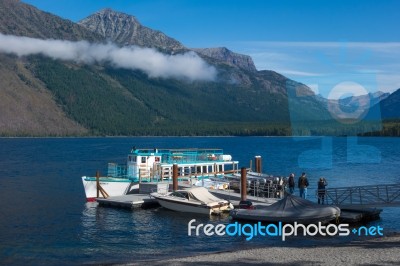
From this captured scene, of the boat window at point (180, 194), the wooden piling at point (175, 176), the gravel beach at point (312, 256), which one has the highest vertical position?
the wooden piling at point (175, 176)

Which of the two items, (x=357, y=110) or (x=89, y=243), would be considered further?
(x=357, y=110)

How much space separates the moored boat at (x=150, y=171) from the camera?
50.9 meters

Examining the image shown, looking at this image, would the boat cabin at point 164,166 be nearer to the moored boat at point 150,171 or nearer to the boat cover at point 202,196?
the moored boat at point 150,171

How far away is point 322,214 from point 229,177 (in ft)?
69.6

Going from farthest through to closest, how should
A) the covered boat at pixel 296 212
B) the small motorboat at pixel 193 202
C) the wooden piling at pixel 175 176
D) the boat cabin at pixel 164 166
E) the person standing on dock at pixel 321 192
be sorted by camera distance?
the boat cabin at pixel 164 166
the wooden piling at pixel 175 176
the small motorboat at pixel 193 202
the person standing on dock at pixel 321 192
the covered boat at pixel 296 212

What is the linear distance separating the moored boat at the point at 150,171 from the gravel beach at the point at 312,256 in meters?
23.2

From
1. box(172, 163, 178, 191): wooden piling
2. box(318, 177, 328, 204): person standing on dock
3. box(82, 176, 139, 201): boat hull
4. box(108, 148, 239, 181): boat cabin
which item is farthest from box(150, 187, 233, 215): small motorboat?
box(108, 148, 239, 181): boat cabin

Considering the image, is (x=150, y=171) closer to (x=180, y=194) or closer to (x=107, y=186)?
(x=107, y=186)

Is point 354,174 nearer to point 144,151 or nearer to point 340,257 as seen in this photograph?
point 144,151

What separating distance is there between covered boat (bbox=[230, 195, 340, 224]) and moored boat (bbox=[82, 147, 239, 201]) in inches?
570

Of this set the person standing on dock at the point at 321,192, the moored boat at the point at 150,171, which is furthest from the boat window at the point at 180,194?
the person standing on dock at the point at 321,192

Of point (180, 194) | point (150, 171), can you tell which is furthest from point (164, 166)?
point (180, 194)

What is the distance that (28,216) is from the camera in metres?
43.1

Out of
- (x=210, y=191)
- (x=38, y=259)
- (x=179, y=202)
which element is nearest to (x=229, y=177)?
(x=210, y=191)
